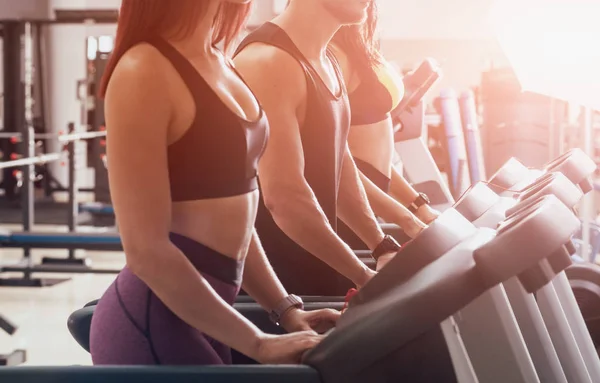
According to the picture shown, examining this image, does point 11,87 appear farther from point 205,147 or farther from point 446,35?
point 205,147

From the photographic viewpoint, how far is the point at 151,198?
3.72 ft

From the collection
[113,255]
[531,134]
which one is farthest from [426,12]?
[113,255]

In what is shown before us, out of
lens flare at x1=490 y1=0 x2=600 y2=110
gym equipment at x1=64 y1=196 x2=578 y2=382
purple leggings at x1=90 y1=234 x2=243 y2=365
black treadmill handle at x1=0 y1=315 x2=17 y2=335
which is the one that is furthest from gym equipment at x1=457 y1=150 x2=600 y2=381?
black treadmill handle at x1=0 y1=315 x2=17 y2=335

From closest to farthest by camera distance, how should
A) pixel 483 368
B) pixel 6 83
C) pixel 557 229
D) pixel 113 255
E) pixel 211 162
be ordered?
pixel 557 229 < pixel 483 368 < pixel 211 162 < pixel 113 255 < pixel 6 83

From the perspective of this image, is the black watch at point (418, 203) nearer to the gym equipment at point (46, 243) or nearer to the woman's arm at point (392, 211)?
the woman's arm at point (392, 211)

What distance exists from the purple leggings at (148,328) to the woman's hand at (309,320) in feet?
0.61

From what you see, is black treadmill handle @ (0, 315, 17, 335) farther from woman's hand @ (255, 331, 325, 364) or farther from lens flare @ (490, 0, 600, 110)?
woman's hand @ (255, 331, 325, 364)

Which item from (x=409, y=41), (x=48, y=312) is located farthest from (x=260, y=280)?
(x=409, y=41)

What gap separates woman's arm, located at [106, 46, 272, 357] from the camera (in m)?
1.13

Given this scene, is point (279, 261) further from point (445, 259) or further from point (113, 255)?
point (113, 255)

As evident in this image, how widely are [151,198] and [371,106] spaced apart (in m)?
1.18

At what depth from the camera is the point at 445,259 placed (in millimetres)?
994

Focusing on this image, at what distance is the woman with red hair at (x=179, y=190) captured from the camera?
44.7 inches

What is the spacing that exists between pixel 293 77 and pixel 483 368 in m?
0.80
